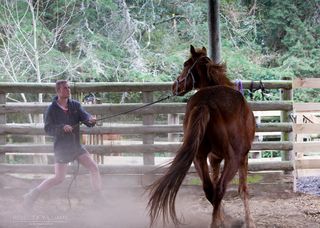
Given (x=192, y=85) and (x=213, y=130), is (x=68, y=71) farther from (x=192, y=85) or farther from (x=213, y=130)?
(x=213, y=130)

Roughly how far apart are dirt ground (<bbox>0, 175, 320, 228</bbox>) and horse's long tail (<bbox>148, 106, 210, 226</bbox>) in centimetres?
114

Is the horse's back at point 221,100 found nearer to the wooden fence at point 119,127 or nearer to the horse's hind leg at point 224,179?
the horse's hind leg at point 224,179

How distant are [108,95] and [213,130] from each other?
953 centimetres

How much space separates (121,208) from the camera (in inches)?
224

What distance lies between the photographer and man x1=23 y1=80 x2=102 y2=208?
5051mm

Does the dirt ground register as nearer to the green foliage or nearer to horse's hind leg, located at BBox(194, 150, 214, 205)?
horse's hind leg, located at BBox(194, 150, 214, 205)

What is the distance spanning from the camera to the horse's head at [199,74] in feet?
15.7

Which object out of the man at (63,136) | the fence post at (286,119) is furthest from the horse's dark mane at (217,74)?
the fence post at (286,119)

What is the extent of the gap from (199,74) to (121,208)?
218cm

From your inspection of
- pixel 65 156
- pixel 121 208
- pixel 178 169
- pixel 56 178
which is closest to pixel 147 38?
pixel 121 208

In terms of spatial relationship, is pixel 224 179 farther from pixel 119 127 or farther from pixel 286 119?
pixel 286 119

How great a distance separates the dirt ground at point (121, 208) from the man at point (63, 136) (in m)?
0.39

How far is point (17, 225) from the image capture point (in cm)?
452

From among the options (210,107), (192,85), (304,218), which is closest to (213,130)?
(210,107)
